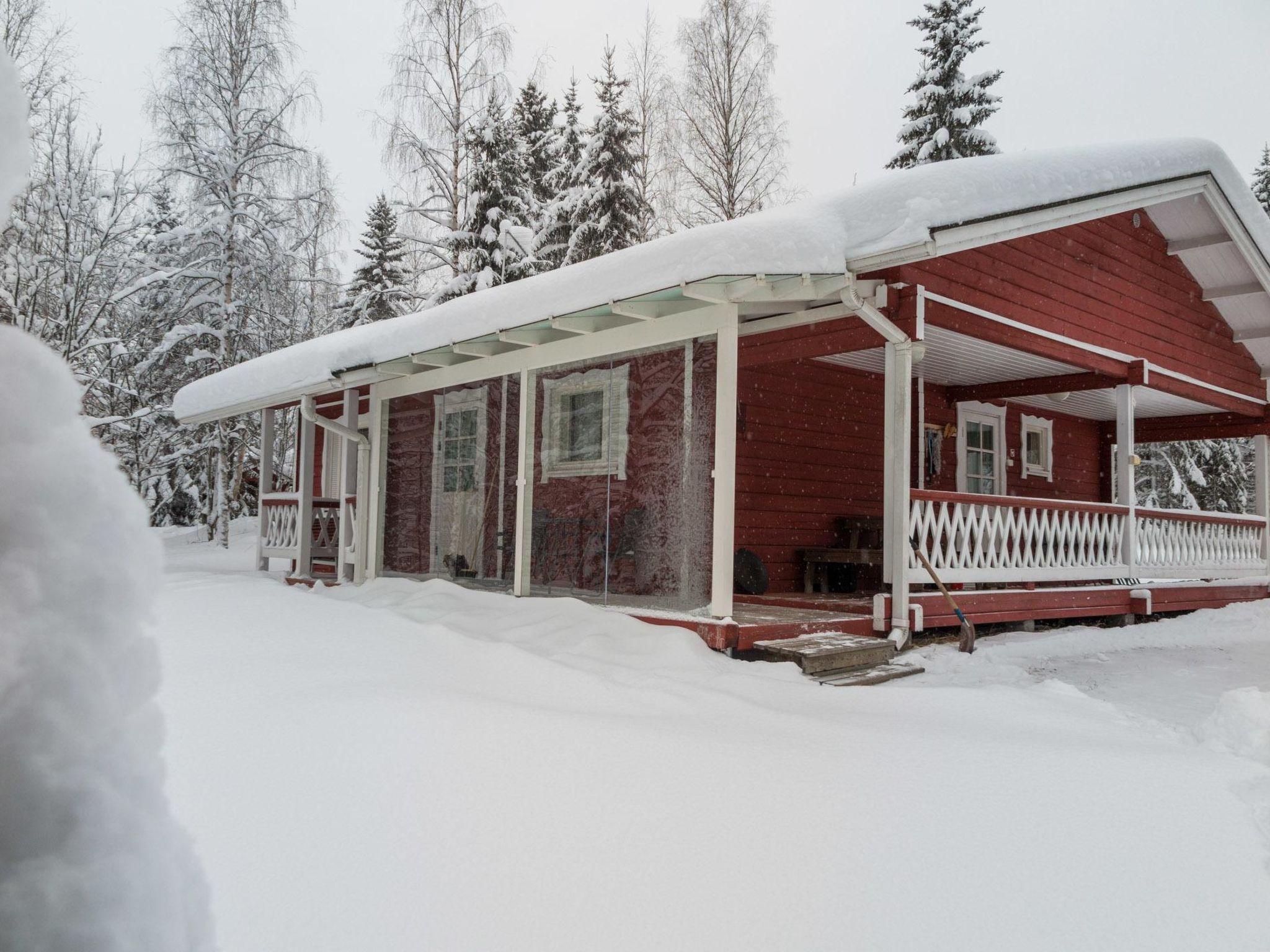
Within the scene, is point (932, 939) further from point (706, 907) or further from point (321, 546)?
point (321, 546)

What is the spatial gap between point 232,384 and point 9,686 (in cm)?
1065

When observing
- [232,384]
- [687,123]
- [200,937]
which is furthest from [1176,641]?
[687,123]

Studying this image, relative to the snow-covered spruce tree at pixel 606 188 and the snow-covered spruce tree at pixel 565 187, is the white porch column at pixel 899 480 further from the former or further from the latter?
the snow-covered spruce tree at pixel 565 187

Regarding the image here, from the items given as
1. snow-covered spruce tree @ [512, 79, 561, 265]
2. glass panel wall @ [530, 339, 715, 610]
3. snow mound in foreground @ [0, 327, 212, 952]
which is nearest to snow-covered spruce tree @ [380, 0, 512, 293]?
snow-covered spruce tree @ [512, 79, 561, 265]

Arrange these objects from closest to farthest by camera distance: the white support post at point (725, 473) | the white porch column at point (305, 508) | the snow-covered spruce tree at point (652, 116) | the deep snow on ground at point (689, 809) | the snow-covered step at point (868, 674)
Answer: the deep snow on ground at point (689, 809), the snow-covered step at point (868, 674), the white support post at point (725, 473), the white porch column at point (305, 508), the snow-covered spruce tree at point (652, 116)

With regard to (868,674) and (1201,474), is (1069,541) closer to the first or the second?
(868,674)

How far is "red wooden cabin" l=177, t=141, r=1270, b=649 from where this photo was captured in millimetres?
5484

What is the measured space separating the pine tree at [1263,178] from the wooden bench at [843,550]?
19851 mm

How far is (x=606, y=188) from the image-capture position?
59.1 ft

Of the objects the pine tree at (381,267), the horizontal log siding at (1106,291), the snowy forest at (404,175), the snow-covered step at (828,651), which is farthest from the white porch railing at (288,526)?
the pine tree at (381,267)

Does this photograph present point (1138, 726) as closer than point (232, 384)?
Yes

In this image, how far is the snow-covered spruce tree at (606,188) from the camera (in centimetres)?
1798

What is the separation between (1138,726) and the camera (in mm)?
Result: 3922

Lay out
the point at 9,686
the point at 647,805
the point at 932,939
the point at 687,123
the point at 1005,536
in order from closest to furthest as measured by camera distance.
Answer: the point at 9,686 < the point at 932,939 < the point at 647,805 < the point at 1005,536 < the point at 687,123
